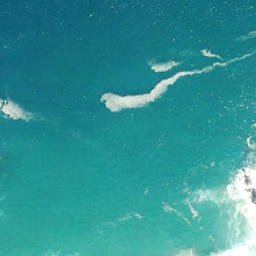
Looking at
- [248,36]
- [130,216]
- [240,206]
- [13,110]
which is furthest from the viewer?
[13,110]

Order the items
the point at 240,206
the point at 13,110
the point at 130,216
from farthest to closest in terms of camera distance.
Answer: the point at 13,110, the point at 130,216, the point at 240,206

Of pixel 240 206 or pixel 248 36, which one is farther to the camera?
pixel 240 206

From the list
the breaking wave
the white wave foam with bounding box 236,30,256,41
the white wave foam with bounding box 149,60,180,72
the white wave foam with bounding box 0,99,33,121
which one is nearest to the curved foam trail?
the white wave foam with bounding box 149,60,180,72

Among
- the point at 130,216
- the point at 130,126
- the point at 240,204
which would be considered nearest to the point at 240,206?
the point at 240,204

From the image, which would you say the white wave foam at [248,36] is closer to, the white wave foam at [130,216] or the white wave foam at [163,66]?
the white wave foam at [163,66]

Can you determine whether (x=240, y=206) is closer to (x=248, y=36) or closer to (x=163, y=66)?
(x=163, y=66)

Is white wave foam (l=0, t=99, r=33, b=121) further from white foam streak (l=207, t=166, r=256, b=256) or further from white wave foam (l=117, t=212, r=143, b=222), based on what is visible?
white foam streak (l=207, t=166, r=256, b=256)

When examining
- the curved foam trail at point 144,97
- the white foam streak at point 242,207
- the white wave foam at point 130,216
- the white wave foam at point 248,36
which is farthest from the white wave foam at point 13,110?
the white wave foam at point 248,36
